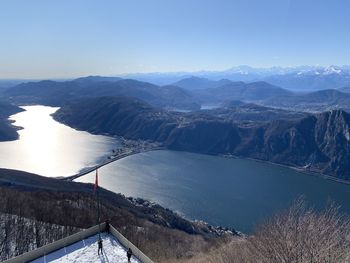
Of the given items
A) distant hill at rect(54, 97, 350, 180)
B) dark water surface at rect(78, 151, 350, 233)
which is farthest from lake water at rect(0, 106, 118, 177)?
distant hill at rect(54, 97, 350, 180)

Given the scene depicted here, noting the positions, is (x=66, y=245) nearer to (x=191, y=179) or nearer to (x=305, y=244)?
(x=305, y=244)

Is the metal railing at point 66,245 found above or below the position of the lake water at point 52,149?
above

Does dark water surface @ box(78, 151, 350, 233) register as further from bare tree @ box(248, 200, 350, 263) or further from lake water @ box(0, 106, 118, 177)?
bare tree @ box(248, 200, 350, 263)

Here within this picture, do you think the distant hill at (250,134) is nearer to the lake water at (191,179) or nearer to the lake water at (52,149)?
the lake water at (191,179)

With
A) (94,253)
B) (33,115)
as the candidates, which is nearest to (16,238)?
(94,253)

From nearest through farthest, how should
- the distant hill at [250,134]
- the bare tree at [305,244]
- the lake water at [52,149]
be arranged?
the bare tree at [305,244] < the lake water at [52,149] < the distant hill at [250,134]

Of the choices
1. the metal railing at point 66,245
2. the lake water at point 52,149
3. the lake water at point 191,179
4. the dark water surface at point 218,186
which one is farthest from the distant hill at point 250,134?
the metal railing at point 66,245

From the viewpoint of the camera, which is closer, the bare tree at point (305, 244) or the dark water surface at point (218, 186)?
the bare tree at point (305, 244)

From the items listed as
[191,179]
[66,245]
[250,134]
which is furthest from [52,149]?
[66,245]
